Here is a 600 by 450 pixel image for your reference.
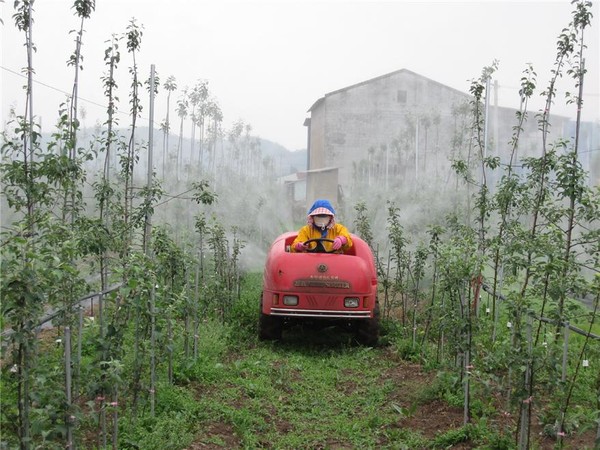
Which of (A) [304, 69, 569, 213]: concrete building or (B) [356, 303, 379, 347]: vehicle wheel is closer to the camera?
(B) [356, 303, 379, 347]: vehicle wheel

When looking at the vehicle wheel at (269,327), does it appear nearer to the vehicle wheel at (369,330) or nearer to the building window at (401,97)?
the vehicle wheel at (369,330)

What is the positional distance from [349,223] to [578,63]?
14.8m

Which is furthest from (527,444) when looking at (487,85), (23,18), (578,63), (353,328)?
(487,85)

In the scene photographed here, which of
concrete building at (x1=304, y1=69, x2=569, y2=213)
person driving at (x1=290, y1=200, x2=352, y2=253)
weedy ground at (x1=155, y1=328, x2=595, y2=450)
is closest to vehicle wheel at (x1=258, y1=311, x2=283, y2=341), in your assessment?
weedy ground at (x1=155, y1=328, x2=595, y2=450)

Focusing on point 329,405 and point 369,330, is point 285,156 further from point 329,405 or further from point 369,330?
point 329,405

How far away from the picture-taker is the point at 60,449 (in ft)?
9.80

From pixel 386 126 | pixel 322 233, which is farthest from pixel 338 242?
pixel 386 126

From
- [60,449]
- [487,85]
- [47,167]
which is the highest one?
[487,85]

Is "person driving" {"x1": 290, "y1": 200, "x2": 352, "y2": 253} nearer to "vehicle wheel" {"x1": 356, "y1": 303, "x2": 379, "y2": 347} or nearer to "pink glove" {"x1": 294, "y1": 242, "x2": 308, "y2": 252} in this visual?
"pink glove" {"x1": 294, "y1": 242, "x2": 308, "y2": 252}

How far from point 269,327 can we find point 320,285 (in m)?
1.04

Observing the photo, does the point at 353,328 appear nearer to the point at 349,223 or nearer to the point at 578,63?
the point at 578,63

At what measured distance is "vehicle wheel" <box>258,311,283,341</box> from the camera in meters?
7.82

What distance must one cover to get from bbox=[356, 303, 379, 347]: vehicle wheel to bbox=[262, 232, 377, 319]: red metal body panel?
0.31 m

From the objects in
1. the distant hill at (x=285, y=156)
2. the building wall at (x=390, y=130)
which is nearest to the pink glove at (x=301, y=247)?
the building wall at (x=390, y=130)
